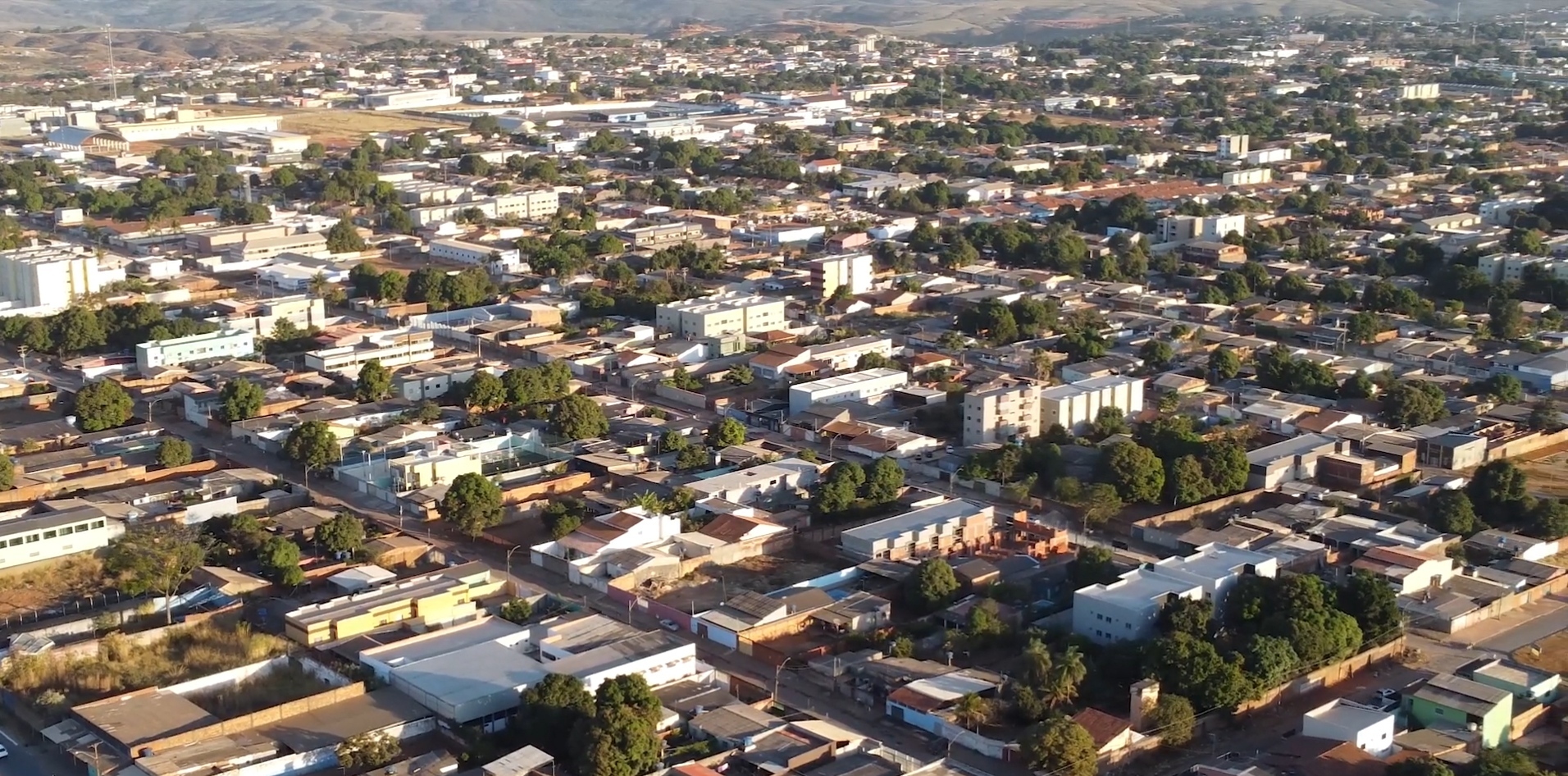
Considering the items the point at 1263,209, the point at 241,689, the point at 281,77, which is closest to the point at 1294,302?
the point at 1263,209

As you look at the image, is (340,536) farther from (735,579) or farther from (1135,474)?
(1135,474)

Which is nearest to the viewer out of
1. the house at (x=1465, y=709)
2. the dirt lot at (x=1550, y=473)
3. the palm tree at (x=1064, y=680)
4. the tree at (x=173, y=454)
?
the house at (x=1465, y=709)

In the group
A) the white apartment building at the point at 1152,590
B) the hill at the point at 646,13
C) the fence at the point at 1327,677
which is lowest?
the fence at the point at 1327,677

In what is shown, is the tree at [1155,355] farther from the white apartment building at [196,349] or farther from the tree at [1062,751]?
the white apartment building at [196,349]

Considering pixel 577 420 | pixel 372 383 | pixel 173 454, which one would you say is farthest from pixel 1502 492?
pixel 173 454

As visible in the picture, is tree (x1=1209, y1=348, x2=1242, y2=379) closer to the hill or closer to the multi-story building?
the multi-story building

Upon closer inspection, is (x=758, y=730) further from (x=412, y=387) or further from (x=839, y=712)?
(x=412, y=387)

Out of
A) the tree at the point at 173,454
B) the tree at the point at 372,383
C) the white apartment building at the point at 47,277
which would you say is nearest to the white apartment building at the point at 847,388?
the tree at the point at 372,383
